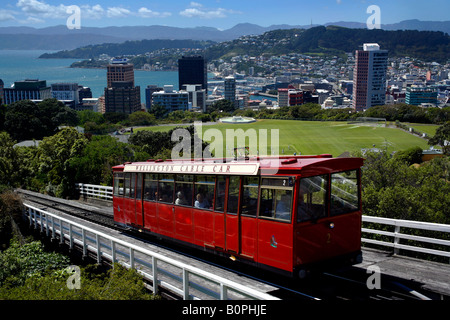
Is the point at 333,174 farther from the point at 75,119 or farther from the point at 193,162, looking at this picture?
the point at 75,119

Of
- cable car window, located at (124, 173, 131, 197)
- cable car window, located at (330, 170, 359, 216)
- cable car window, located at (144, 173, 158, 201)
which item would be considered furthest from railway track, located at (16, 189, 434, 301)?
cable car window, located at (124, 173, 131, 197)

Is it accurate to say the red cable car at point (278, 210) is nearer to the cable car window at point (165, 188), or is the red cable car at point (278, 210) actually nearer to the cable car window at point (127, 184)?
the cable car window at point (165, 188)

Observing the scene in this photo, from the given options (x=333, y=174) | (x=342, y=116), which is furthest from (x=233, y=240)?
(x=342, y=116)

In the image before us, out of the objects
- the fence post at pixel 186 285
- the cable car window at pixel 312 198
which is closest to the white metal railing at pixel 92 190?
the fence post at pixel 186 285

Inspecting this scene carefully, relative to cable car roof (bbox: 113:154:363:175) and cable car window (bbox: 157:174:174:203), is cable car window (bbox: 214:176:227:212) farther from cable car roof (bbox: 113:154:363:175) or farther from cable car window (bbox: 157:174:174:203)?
cable car window (bbox: 157:174:174:203)

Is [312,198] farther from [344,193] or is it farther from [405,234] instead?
[405,234]

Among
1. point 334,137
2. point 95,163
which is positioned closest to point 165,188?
point 95,163

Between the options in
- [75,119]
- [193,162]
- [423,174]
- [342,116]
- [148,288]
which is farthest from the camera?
[342,116]
